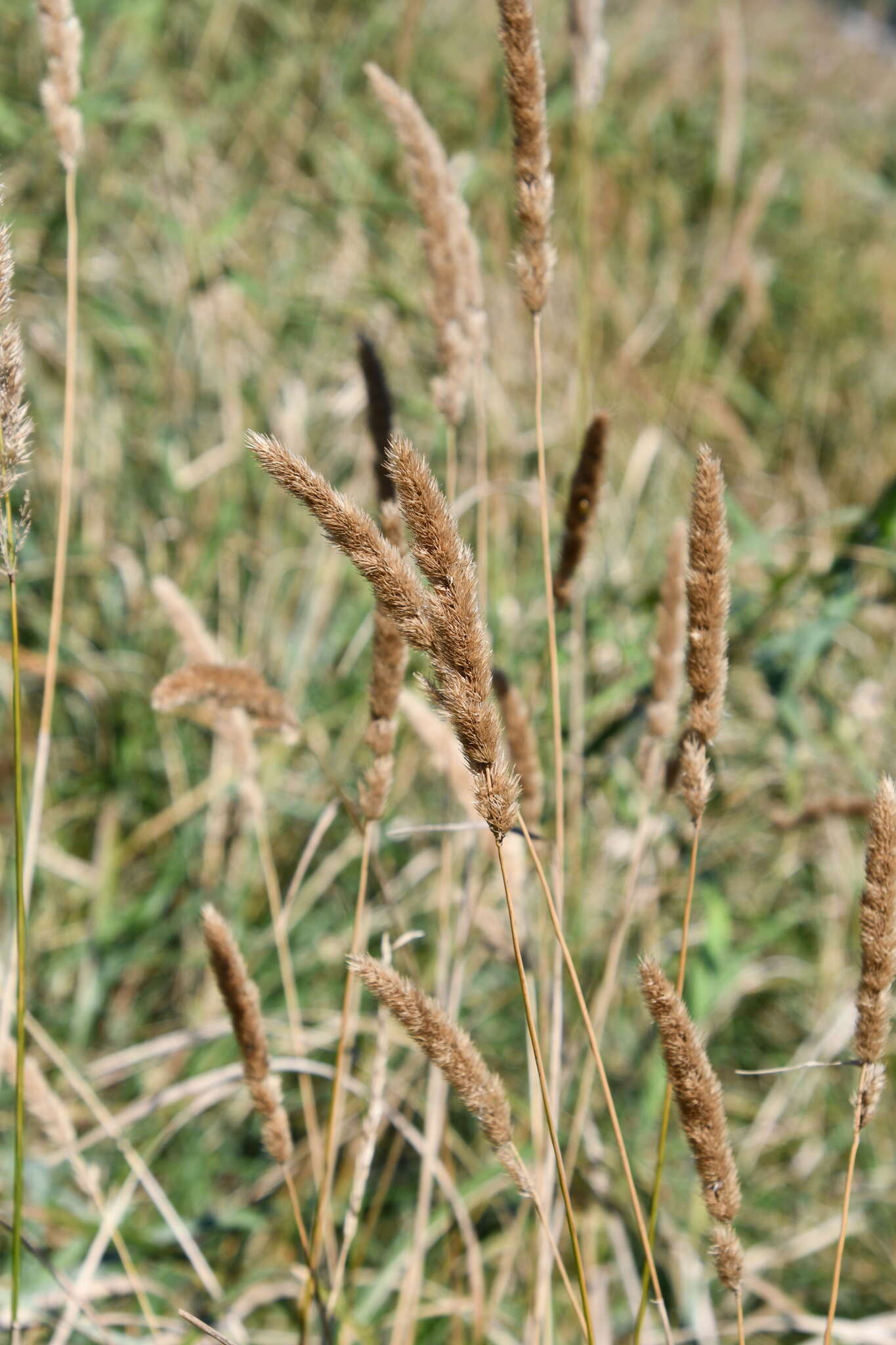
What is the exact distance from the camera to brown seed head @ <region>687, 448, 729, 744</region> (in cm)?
85

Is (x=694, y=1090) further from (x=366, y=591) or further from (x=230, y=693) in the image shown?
(x=366, y=591)

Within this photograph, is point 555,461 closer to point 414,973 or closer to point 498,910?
point 498,910

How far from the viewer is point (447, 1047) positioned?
33.2 inches

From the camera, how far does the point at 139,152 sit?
3.14m

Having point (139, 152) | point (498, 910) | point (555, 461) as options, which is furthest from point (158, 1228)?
point (139, 152)

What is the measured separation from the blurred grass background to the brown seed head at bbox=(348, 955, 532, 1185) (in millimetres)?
583

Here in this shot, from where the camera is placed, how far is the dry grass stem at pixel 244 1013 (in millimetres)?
995

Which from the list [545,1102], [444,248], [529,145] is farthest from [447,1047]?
[444,248]

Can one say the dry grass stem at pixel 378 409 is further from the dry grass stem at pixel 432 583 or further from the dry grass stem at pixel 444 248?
the dry grass stem at pixel 432 583

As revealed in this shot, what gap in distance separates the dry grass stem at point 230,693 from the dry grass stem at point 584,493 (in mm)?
361

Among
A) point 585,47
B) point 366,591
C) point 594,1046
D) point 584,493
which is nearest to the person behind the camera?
point 594,1046

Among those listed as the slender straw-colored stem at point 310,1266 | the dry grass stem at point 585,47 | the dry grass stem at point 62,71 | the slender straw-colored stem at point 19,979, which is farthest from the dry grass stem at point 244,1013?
the dry grass stem at point 585,47

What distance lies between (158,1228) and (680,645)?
1.21 metres

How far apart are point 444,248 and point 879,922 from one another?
0.93m
